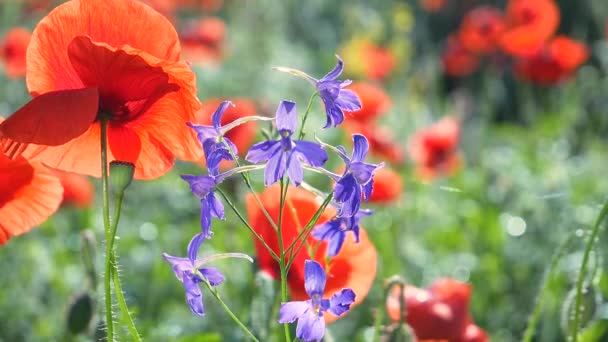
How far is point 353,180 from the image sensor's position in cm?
91

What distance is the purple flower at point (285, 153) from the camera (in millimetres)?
868

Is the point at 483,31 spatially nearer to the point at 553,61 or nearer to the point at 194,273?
the point at 553,61

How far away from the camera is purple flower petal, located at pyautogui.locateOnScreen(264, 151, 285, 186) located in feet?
2.87

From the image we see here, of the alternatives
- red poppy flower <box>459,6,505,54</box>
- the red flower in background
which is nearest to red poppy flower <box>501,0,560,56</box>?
red poppy flower <box>459,6,505,54</box>

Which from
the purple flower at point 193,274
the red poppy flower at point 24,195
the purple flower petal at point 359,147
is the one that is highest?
the purple flower petal at point 359,147

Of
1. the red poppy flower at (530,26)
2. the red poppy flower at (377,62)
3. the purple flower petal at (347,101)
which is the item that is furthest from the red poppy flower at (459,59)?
the purple flower petal at (347,101)

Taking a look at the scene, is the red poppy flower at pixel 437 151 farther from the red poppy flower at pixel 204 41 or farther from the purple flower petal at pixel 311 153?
the purple flower petal at pixel 311 153

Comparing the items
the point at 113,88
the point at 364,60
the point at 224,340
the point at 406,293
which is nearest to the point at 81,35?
the point at 113,88

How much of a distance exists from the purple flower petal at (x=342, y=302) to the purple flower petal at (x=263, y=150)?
144mm

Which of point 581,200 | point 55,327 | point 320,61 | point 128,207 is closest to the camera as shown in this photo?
point 55,327

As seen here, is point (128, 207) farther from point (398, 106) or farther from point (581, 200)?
point (398, 106)

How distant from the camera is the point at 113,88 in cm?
113

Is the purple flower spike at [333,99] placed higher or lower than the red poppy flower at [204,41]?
higher

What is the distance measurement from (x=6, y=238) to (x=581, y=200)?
2286 mm
